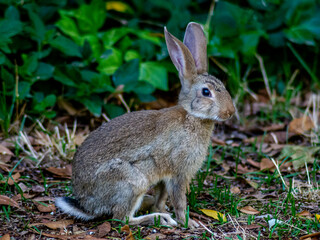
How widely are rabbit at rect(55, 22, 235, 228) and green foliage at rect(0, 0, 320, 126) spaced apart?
68.6 inches

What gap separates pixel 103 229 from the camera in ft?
15.0

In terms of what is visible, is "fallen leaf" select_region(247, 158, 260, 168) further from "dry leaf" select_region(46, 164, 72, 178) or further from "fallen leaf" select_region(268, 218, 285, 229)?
"dry leaf" select_region(46, 164, 72, 178)

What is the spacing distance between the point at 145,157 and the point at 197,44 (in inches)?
57.9

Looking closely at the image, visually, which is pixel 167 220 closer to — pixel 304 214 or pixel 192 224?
pixel 192 224

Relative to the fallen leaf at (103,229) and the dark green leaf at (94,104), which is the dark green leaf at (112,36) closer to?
the dark green leaf at (94,104)

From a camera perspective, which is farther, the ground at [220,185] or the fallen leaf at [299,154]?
the fallen leaf at [299,154]

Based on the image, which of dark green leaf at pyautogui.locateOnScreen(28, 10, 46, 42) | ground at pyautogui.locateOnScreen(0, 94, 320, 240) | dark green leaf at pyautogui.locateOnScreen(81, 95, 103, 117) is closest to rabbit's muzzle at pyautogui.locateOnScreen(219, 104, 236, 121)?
ground at pyautogui.locateOnScreen(0, 94, 320, 240)

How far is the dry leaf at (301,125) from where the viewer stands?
6.94 meters

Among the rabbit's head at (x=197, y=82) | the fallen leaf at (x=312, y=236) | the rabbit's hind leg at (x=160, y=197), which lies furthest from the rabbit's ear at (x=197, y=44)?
the fallen leaf at (x=312, y=236)

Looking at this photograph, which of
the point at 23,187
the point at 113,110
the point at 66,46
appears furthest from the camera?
the point at 113,110

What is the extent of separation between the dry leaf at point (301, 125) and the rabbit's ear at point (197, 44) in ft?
7.36

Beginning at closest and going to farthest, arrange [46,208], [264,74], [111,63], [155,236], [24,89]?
[155,236], [46,208], [24,89], [111,63], [264,74]

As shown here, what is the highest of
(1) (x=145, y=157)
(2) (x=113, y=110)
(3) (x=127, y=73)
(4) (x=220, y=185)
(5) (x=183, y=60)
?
(5) (x=183, y=60)

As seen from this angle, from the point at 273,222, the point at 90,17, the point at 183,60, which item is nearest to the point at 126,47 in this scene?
the point at 90,17
